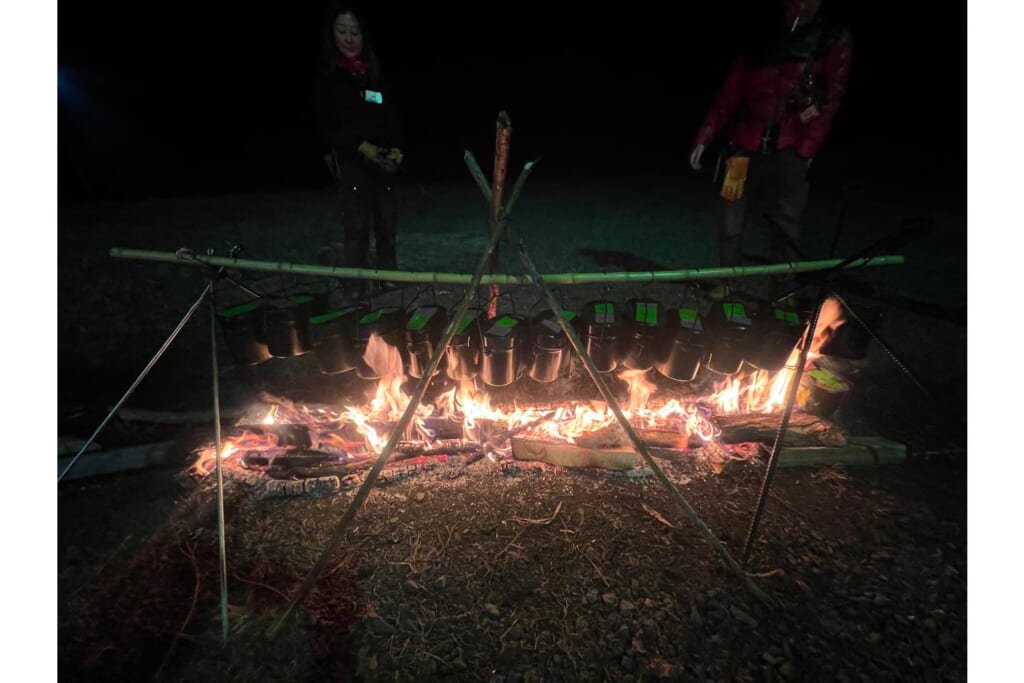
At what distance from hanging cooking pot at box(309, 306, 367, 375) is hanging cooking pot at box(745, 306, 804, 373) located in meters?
3.58

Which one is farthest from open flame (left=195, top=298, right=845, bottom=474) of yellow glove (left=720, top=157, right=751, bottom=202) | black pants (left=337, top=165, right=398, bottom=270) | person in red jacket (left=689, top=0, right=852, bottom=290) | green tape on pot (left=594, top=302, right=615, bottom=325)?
black pants (left=337, top=165, right=398, bottom=270)

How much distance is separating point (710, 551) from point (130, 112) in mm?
16674

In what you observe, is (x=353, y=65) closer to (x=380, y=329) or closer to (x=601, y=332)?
(x=380, y=329)

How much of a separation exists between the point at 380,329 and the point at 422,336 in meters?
0.39

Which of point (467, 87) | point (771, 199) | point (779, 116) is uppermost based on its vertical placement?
point (467, 87)

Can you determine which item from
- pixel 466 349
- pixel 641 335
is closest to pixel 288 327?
pixel 466 349

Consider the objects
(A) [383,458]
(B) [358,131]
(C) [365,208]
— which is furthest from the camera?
(C) [365,208]

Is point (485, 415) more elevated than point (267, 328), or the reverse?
point (267, 328)

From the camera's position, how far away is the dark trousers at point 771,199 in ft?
18.8

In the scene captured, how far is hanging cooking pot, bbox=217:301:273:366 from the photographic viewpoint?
3902mm

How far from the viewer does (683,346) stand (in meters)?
4.14

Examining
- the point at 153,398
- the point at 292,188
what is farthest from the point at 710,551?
the point at 292,188

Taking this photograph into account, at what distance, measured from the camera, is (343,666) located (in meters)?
2.60

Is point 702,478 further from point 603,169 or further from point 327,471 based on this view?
point 603,169
